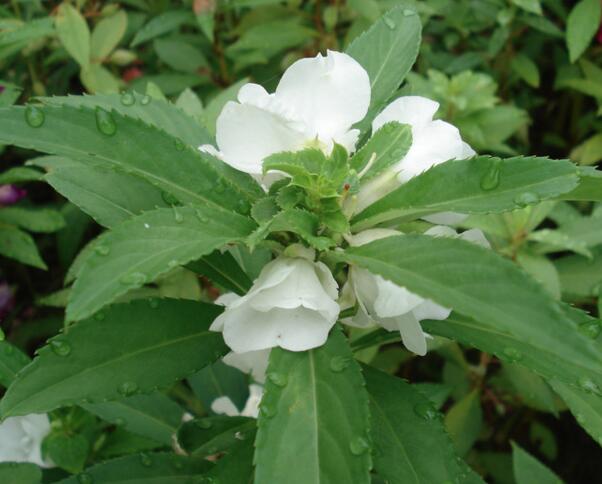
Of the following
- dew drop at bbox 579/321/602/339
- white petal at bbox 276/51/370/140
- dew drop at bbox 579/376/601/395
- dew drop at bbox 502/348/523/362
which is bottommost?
dew drop at bbox 579/376/601/395

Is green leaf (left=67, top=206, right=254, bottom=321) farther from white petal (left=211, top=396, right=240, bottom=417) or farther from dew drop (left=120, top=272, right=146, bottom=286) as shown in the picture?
white petal (left=211, top=396, right=240, bottom=417)

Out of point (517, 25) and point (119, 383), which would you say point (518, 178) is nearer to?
point (119, 383)

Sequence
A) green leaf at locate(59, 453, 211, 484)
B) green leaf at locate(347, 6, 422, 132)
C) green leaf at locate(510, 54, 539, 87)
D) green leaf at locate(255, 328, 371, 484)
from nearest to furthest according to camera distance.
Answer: green leaf at locate(255, 328, 371, 484), green leaf at locate(347, 6, 422, 132), green leaf at locate(59, 453, 211, 484), green leaf at locate(510, 54, 539, 87)

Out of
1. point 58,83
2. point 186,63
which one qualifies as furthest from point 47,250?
point 186,63

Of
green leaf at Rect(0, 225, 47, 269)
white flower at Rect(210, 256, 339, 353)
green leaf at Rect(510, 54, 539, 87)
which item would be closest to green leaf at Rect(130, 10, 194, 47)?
green leaf at Rect(0, 225, 47, 269)

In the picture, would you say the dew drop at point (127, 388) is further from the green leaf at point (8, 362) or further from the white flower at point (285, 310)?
the green leaf at point (8, 362)

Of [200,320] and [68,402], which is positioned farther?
[200,320]

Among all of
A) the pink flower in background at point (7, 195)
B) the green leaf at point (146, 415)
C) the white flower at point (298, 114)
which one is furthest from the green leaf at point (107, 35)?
the white flower at point (298, 114)
